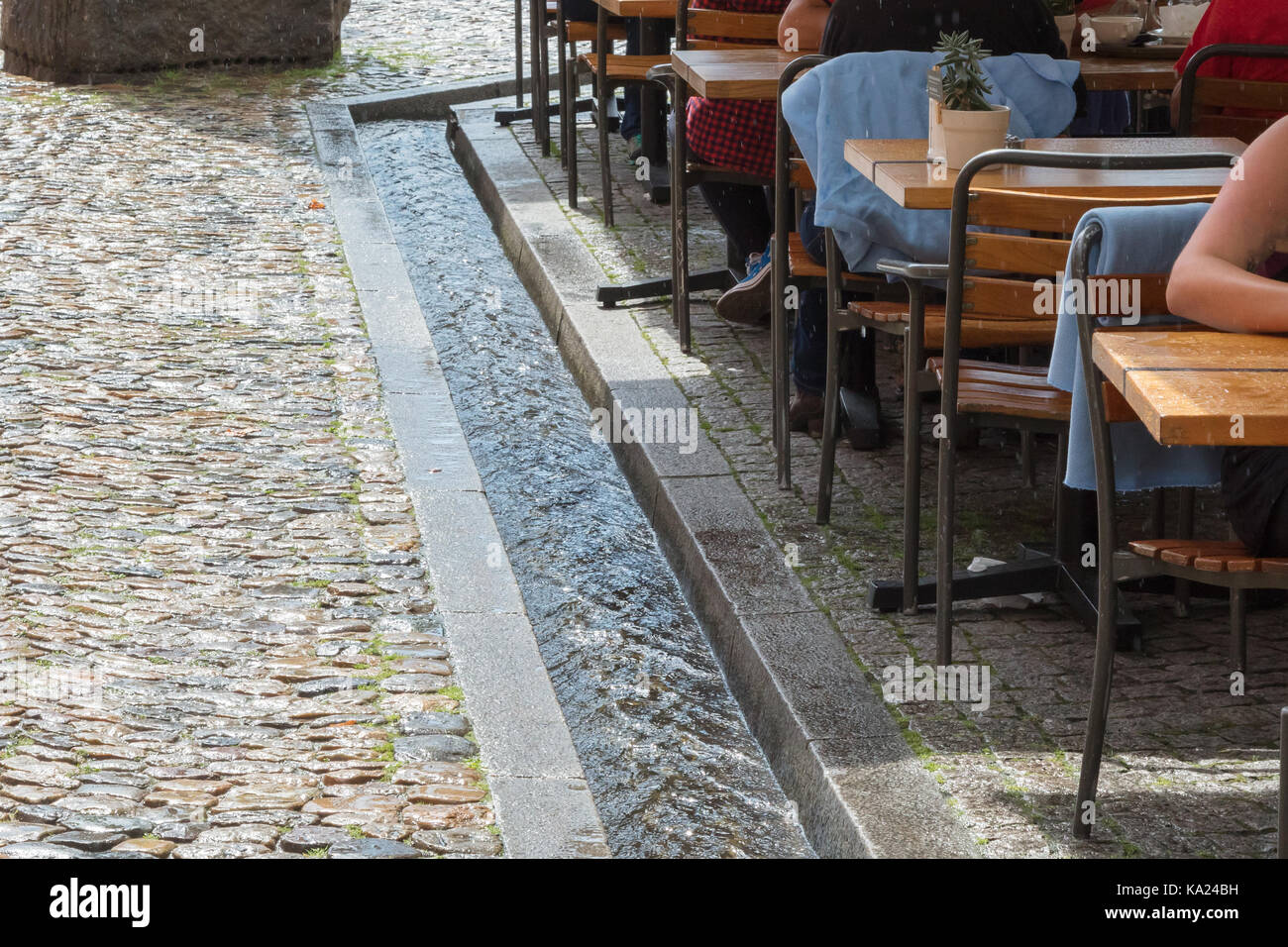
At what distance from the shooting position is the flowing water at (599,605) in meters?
3.73

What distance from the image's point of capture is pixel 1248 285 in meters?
2.91

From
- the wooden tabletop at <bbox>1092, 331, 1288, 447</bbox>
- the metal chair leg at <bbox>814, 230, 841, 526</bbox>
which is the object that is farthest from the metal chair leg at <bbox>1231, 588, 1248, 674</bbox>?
the metal chair leg at <bbox>814, 230, 841, 526</bbox>

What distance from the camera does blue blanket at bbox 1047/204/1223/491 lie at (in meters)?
3.16

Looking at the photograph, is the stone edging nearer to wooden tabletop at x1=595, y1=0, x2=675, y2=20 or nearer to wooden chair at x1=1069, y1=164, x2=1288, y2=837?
wooden chair at x1=1069, y1=164, x2=1288, y2=837

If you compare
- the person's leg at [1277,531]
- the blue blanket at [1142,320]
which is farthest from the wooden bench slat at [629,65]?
the person's leg at [1277,531]

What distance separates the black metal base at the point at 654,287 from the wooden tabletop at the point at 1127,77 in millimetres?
1909

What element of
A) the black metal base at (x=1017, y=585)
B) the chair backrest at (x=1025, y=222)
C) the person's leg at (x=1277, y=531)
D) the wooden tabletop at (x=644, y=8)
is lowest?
the black metal base at (x=1017, y=585)

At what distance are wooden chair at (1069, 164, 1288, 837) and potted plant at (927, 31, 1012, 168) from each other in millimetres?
971

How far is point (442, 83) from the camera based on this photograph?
1308 centimetres

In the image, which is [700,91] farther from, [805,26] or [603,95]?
[603,95]

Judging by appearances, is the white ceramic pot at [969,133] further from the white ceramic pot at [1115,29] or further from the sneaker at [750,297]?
the white ceramic pot at [1115,29]

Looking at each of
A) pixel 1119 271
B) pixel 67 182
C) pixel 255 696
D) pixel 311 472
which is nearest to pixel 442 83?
pixel 67 182

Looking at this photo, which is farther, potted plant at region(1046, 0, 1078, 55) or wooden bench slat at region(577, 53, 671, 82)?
wooden bench slat at region(577, 53, 671, 82)

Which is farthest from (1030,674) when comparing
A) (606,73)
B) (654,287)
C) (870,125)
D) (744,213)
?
(606,73)
